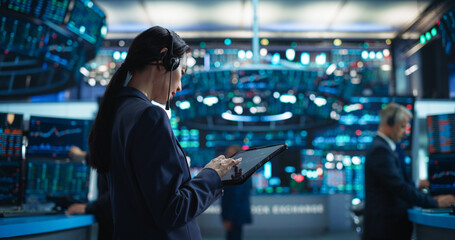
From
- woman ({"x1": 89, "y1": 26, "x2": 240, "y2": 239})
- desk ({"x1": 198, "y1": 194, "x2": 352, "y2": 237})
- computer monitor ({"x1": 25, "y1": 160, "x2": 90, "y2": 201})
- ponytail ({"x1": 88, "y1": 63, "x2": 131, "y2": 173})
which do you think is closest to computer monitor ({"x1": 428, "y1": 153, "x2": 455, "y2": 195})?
woman ({"x1": 89, "y1": 26, "x2": 240, "y2": 239})

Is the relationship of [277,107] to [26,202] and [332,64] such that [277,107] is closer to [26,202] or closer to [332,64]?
[26,202]

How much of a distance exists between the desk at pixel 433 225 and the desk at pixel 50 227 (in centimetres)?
184

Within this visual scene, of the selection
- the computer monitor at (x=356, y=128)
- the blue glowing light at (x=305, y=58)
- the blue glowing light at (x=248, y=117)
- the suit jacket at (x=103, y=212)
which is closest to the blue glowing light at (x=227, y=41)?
the blue glowing light at (x=305, y=58)

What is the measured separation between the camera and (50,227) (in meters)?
1.99

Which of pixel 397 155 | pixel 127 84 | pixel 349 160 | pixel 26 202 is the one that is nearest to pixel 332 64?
pixel 349 160

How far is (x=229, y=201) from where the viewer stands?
16.1ft

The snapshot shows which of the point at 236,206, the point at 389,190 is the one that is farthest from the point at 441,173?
the point at 236,206

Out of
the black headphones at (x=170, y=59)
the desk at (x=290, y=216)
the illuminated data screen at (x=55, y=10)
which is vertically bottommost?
the desk at (x=290, y=216)

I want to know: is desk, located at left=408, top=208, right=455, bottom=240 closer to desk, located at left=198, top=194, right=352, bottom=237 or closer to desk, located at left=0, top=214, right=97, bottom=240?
desk, located at left=0, top=214, right=97, bottom=240

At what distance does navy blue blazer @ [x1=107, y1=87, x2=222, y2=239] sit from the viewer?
0.94m

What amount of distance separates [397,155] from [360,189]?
5.86m

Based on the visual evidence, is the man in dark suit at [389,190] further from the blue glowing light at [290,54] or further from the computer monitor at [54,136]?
the blue glowing light at [290,54]

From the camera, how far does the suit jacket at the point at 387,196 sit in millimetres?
2318

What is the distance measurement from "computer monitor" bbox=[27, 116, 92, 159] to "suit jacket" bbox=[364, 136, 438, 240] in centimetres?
210
